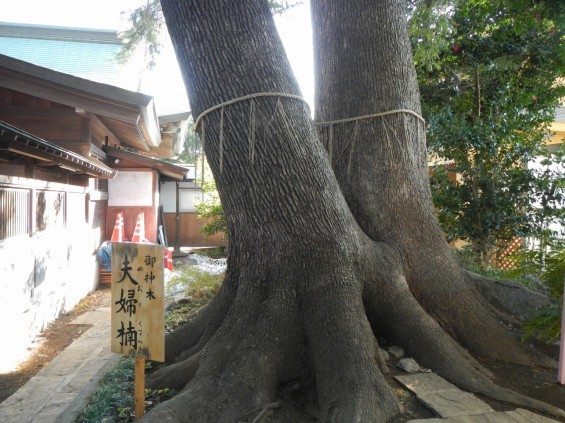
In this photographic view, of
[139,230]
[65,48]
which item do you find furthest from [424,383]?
[65,48]

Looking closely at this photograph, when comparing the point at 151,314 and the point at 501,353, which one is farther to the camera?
the point at 501,353

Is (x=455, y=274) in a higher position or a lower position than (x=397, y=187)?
lower

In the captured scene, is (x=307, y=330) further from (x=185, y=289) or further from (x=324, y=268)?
(x=185, y=289)

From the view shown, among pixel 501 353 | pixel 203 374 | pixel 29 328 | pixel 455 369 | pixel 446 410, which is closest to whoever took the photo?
pixel 446 410

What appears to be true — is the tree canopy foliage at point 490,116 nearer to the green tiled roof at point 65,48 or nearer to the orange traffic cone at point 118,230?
the orange traffic cone at point 118,230

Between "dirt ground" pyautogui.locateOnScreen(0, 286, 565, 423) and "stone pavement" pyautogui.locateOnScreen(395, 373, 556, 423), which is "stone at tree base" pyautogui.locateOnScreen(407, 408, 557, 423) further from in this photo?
"dirt ground" pyautogui.locateOnScreen(0, 286, 565, 423)

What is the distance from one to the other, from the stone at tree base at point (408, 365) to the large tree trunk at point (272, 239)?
0.12 m

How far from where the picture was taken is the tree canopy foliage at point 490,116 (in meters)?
7.38

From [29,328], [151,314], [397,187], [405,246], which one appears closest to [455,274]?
[405,246]

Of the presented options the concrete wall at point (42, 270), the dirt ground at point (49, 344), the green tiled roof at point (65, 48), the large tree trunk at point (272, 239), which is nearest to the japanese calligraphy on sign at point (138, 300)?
the large tree trunk at point (272, 239)

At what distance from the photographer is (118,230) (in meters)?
11.4

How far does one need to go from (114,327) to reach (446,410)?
7.60 ft

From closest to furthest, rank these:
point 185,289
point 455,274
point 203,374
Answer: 1. point 203,374
2. point 455,274
3. point 185,289

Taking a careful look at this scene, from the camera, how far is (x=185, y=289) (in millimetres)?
7887
